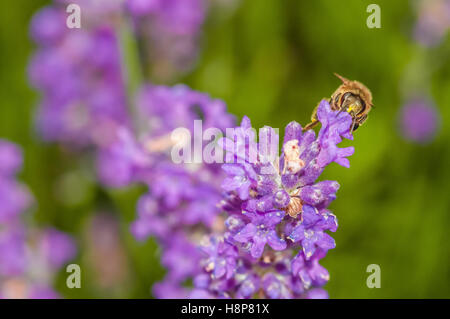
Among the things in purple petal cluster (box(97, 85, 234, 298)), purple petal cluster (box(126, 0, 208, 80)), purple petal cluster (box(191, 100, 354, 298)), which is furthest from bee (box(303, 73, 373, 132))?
purple petal cluster (box(126, 0, 208, 80))

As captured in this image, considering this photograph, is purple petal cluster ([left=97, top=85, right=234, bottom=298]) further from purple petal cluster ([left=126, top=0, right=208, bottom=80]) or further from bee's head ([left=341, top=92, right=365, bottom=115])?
purple petal cluster ([left=126, top=0, right=208, bottom=80])

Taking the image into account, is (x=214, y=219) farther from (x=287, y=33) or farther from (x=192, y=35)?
(x=287, y=33)

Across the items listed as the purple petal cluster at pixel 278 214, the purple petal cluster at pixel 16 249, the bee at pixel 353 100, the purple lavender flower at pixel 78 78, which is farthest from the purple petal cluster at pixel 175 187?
the purple lavender flower at pixel 78 78

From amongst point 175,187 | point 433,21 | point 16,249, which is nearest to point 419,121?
point 433,21

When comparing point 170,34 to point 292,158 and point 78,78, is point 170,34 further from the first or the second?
point 292,158

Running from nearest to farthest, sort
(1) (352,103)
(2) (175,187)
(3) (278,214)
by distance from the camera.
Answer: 1. (3) (278,214)
2. (1) (352,103)
3. (2) (175,187)
